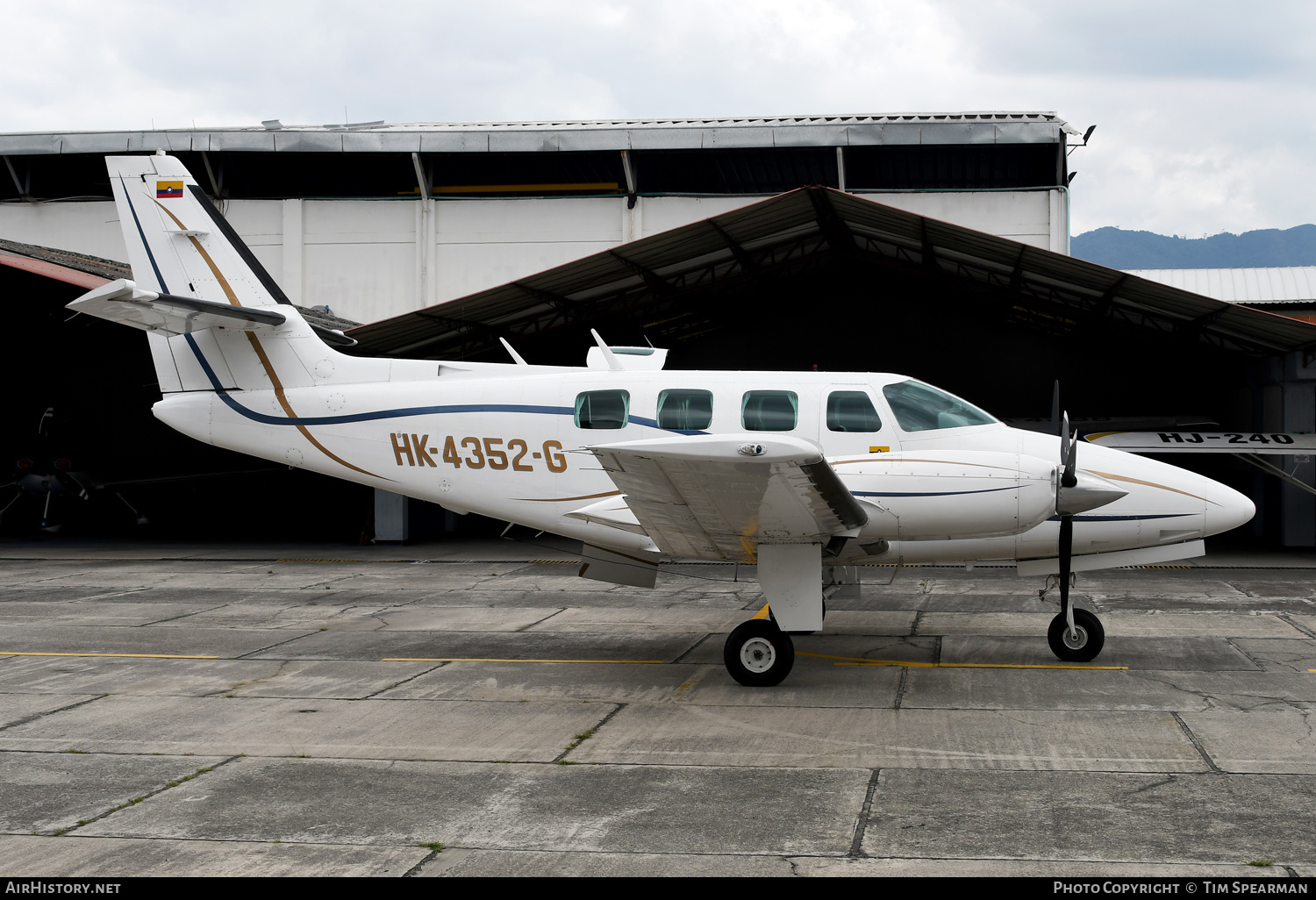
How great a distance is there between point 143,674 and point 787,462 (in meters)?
6.92

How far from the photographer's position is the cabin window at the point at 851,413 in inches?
391

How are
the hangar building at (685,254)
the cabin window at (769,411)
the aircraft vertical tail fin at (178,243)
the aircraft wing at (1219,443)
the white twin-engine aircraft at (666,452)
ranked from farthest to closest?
the hangar building at (685,254) → the aircraft wing at (1219,443) → the aircraft vertical tail fin at (178,243) → the cabin window at (769,411) → the white twin-engine aircraft at (666,452)

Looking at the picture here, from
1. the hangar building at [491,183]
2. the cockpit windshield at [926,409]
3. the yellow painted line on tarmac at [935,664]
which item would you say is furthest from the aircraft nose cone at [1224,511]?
the hangar building at [491,183]

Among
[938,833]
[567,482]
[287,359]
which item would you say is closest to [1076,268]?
[567,482]

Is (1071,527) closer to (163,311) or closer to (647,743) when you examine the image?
(647,743)

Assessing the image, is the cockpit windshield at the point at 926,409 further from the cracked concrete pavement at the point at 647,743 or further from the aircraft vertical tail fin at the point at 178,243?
the aircraft vertical tail fin at the point at 178,243

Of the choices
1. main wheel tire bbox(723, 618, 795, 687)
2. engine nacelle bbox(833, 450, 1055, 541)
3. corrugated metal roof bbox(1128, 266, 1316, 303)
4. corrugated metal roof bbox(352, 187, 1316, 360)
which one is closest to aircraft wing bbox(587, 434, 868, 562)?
engine nacelle bbox(833, 450, 1055, 541)

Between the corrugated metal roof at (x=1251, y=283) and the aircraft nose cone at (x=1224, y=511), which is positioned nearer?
the aircraft nose cone at (x=1224, y=511)

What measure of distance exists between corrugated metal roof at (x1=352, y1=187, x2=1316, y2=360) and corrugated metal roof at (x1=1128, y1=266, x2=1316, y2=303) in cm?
422

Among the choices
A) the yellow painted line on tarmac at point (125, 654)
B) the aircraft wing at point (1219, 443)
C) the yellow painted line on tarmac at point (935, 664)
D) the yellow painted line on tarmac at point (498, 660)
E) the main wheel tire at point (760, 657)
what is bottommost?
the yellow painted line on tarmac at point (125, 654)

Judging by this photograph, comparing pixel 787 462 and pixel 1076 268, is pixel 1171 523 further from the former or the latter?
pixel 1076 268

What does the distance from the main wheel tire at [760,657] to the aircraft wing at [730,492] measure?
0.83 metres

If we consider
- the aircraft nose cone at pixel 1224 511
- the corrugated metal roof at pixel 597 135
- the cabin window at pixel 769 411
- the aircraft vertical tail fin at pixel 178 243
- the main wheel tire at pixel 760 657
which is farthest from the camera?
the corrugated metal roof at pixel 597 135

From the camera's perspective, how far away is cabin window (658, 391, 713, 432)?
33.1ft
